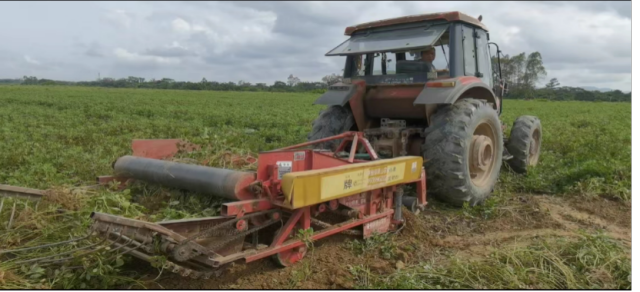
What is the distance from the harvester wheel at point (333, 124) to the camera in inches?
228

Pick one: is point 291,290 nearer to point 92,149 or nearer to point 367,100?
point 367,100

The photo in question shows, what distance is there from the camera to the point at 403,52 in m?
5.50

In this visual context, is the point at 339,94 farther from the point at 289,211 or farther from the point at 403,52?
the point at 289,211

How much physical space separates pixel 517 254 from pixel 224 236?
210 centimetres

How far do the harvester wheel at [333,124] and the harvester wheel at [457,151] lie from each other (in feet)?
3.61

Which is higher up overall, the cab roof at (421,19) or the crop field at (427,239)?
the cab roof at (421,19)

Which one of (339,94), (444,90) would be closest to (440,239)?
(444,90)

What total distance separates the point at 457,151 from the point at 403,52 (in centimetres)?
136

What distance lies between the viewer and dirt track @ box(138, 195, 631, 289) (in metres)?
3.49

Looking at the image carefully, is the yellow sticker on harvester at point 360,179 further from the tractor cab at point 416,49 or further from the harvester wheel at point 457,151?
the tractor cab at point 416,49

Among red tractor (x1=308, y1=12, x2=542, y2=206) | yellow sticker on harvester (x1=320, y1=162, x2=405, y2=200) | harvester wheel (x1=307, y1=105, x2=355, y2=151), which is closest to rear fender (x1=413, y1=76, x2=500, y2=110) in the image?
red tractor (x1=308, y1=12, x2=542, y2=206)

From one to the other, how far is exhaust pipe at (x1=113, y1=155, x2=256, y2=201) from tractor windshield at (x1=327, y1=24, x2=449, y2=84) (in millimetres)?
2452

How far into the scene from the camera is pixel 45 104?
23.7 meters

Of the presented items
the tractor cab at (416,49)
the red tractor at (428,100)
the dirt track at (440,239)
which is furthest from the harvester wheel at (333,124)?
the dirt track at (440,239)
